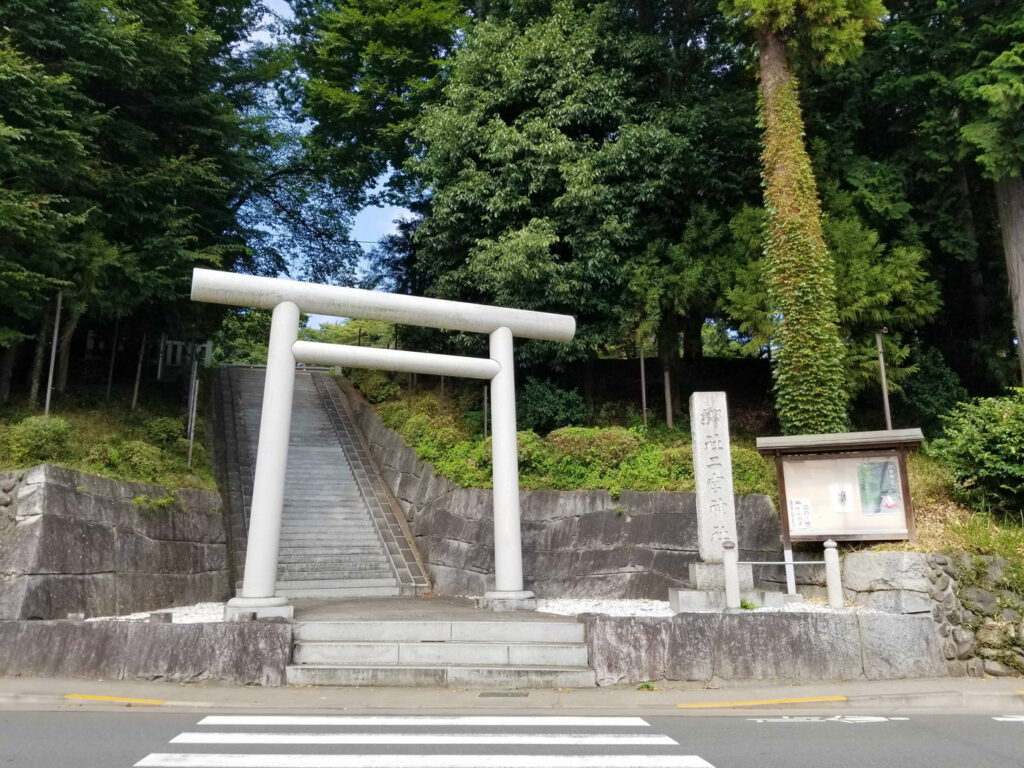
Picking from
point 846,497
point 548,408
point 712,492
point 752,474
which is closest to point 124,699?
point 712,492

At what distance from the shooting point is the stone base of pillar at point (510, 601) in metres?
10.0

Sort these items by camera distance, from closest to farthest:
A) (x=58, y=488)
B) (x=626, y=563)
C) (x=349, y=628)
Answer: (x=349, y=628)
(x=58, y=488)
(x=626, y=563)

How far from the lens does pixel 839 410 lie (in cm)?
1225

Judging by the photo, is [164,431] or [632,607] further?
[164,431]

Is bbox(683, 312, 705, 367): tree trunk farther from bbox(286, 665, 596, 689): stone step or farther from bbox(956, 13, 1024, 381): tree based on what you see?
bbox(286, 665, 596, 689): stone step

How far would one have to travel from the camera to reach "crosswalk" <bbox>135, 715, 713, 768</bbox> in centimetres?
507

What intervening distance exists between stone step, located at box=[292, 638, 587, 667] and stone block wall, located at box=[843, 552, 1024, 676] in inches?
161

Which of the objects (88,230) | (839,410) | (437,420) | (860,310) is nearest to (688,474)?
(839,410)

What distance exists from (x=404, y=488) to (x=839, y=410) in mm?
9509

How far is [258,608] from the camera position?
A: 29.0 feet

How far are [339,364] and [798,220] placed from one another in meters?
9.27

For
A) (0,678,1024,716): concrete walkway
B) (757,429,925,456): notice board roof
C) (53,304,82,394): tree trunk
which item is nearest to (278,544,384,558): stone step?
(0,678,1024,716): concrete walkway

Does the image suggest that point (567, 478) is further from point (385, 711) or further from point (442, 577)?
point (385, 711)

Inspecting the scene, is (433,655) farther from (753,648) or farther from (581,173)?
(581,173)
